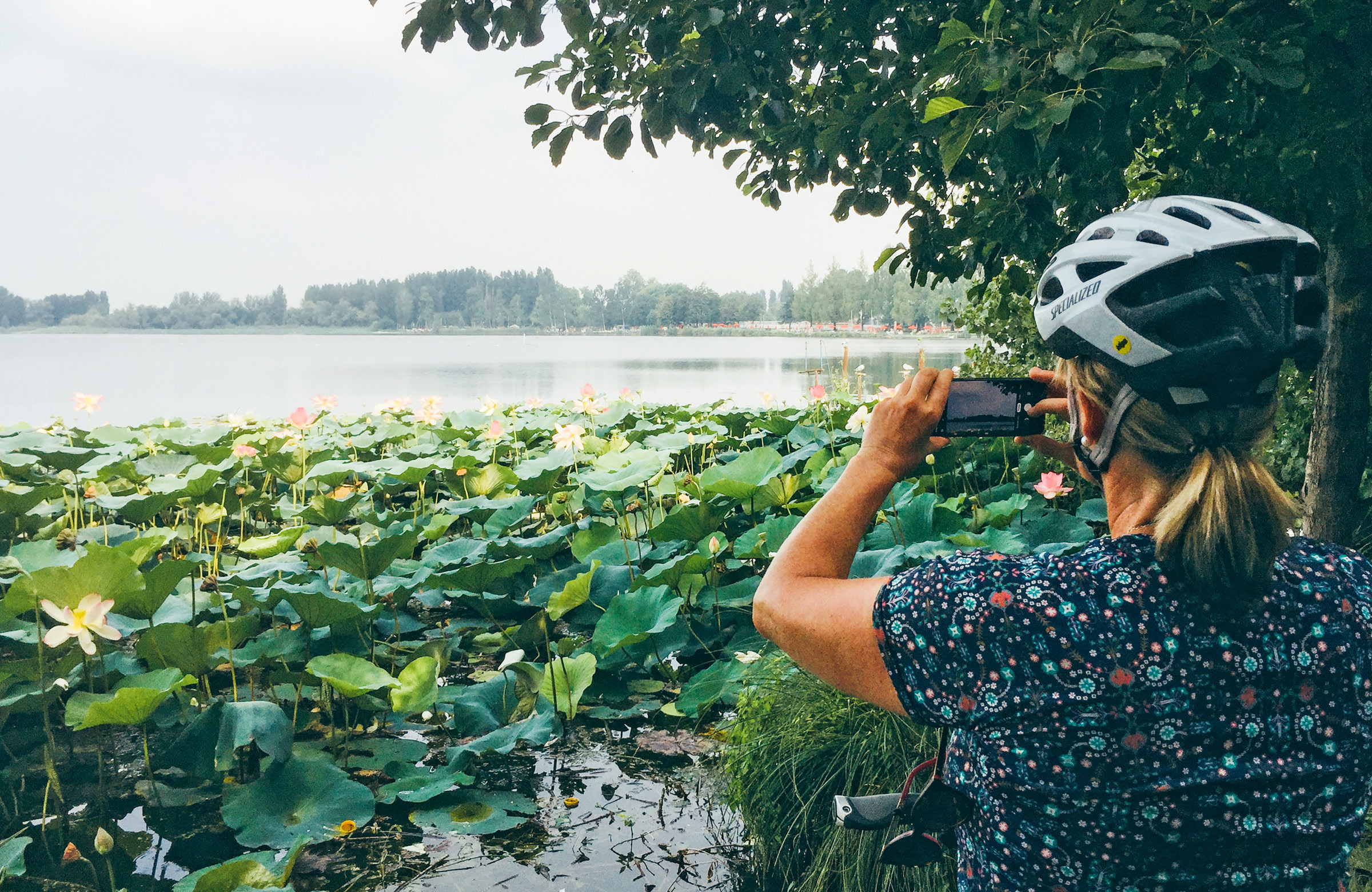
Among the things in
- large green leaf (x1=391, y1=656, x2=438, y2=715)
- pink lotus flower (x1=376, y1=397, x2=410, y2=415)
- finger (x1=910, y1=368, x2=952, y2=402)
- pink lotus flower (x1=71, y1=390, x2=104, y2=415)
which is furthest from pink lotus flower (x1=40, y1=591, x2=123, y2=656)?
pink lotus flower (x1=376, y1=397, x2=410, y2=415)

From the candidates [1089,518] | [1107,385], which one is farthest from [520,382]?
[1107,385]

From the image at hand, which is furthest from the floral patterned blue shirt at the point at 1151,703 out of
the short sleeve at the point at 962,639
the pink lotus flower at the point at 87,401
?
the pink lotus flower at the point at 87,401

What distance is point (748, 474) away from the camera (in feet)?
10.1

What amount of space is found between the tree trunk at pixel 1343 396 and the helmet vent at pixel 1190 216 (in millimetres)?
1537

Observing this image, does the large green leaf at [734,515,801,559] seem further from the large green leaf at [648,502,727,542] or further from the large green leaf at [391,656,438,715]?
the large green leaf at [391,656,438,715]

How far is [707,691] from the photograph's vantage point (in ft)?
7.70

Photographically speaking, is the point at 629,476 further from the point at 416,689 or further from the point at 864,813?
the point at 864,813

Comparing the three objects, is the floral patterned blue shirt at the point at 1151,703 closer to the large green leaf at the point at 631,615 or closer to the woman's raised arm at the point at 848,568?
the woman's raised arm at the point at 848,568

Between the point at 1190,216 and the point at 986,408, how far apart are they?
0.97 feet

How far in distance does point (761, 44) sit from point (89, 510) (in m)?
4.03

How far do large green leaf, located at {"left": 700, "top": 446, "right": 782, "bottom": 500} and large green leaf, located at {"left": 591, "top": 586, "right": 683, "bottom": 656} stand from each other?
2.07ft

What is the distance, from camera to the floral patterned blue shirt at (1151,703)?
790 mm

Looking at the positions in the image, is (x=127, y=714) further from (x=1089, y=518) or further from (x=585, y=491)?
(x=1089, y=518)

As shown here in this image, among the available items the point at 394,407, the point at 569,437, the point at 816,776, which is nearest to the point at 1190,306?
the point at 816,776
